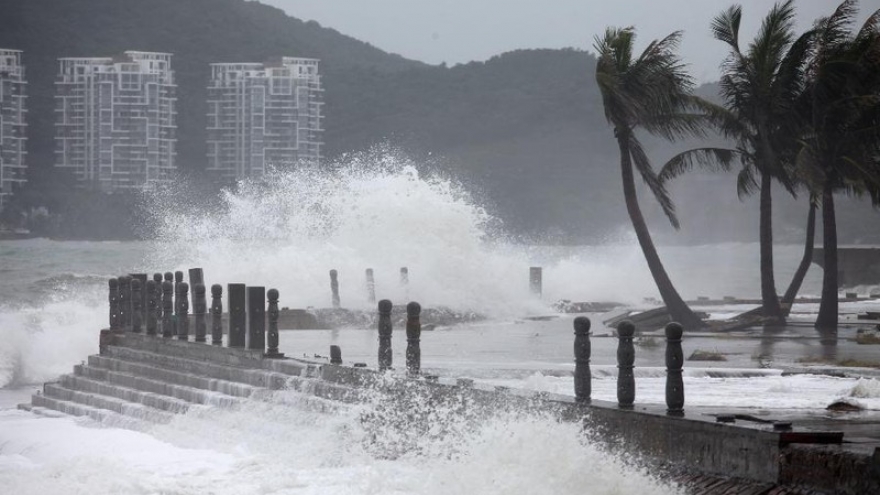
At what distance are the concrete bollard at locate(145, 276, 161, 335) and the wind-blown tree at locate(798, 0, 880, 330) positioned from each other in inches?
475

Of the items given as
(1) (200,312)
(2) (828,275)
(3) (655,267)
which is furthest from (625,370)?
(3) (655,267)

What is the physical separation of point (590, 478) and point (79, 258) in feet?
342

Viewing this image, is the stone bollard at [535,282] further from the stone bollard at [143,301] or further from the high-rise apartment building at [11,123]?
the high-rise apartment building at [11,123]

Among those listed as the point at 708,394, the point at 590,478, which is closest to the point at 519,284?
the point at 708,394

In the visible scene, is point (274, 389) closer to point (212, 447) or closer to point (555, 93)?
point (212, 447)

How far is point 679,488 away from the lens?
1068cm

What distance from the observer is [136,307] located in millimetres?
25844

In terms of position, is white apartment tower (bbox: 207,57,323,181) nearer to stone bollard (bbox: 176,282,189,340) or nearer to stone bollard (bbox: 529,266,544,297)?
stone bollard (bbox: 529,266,544,297)

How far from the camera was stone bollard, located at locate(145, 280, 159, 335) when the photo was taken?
24.8m

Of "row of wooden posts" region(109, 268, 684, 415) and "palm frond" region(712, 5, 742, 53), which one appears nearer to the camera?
"row of wooden posts" region(109, 268, 684, 415)

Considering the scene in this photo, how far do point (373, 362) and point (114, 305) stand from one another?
7009 millimetres

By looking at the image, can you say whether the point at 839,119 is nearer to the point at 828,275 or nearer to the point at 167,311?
the point at 828,275

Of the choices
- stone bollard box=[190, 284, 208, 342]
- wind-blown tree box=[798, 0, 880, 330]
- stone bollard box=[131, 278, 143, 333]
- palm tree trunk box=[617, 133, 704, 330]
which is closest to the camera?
stone bollard box=[190, 284, 208, 342]

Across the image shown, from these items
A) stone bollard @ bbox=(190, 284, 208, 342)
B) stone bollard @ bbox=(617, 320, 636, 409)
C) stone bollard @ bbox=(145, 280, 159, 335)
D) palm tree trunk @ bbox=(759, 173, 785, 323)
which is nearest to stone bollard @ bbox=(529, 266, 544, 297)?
palm tree trunk @ bbox=(759, 173, 785, 323)
